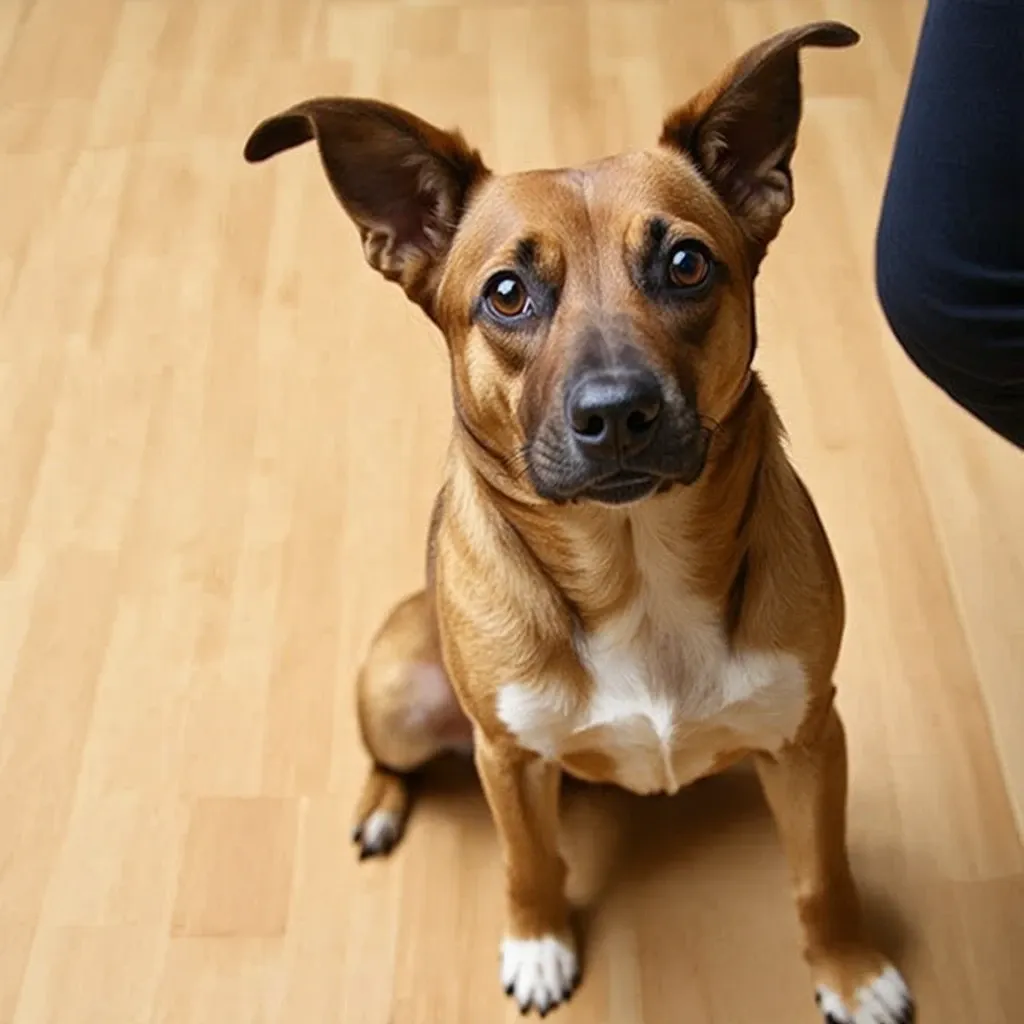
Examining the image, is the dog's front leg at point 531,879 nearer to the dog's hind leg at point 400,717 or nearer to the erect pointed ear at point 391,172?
the dog's hind leg at point 400,717

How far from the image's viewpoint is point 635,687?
164 centimetres

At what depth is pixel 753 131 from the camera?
156cm

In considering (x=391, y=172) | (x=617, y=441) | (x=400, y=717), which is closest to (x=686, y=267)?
(x=617, y=441)

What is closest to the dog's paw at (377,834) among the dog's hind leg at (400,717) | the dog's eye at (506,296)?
the dog's hind leg at (400,717)

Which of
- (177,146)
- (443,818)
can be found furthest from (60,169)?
(443,818)

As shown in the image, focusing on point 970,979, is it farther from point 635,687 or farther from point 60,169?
point 60,169

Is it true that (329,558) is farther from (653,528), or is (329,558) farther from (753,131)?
(753,131)

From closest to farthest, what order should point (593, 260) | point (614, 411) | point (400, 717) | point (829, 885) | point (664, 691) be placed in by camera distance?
point (614, 411) < point (593, 260) < point (664, 691) < point (829, 885) < point (400, 717)

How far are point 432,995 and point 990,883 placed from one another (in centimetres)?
72

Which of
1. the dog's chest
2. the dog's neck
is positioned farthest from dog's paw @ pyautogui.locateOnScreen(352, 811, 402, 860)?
the dog's neck

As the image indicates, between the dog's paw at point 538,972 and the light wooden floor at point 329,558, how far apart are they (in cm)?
3

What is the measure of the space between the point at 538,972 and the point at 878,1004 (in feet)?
1.34

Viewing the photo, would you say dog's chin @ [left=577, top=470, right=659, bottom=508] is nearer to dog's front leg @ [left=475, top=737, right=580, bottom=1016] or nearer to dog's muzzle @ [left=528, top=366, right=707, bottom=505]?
dog's muzzle @ [left=528, top=366, right=707, bottom=505]

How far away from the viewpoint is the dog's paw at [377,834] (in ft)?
6.83
